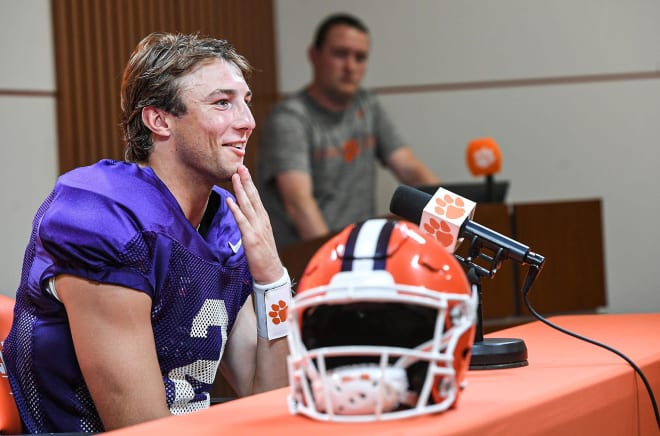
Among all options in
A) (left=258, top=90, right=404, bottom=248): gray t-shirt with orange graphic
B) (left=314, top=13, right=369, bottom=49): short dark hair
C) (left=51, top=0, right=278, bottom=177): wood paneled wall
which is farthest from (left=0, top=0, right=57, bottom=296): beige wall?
(left=314, top=13, right=369, bottom=49): short dark hair

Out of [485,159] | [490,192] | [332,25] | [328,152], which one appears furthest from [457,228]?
[332,25]

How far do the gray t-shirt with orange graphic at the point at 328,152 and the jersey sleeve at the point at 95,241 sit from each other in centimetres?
270

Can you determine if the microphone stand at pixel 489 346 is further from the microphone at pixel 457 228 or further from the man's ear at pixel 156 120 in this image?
the man's ear at pixel 156 120

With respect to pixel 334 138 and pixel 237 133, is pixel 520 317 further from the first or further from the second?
pixel 237 133

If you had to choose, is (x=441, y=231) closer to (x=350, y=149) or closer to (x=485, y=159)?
(x=485, y=159)

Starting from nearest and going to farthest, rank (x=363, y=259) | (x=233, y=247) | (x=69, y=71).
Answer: (x=363, y=259)
(x=233, y=247)
(x=69, y=71)

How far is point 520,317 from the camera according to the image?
141 inches

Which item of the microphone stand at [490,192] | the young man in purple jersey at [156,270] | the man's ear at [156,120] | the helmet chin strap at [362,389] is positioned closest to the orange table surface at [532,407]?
the helmet chin strap at [362,389]

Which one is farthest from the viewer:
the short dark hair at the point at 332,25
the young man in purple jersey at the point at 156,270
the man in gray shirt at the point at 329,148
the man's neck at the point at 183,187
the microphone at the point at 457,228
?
the short dark hair at the point at 332,25

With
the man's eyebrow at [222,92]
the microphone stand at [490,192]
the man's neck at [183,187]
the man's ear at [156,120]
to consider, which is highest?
the man's eyebrow at [222,92]

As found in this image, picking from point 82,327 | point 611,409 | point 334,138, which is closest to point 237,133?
point 82,327

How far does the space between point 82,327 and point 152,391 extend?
0.46 ft

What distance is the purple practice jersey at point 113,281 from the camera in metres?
1.41

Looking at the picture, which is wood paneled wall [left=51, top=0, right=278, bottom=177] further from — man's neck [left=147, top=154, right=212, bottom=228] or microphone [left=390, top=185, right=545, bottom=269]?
microphone [left=390, top=185, right=545, bottom=269]
